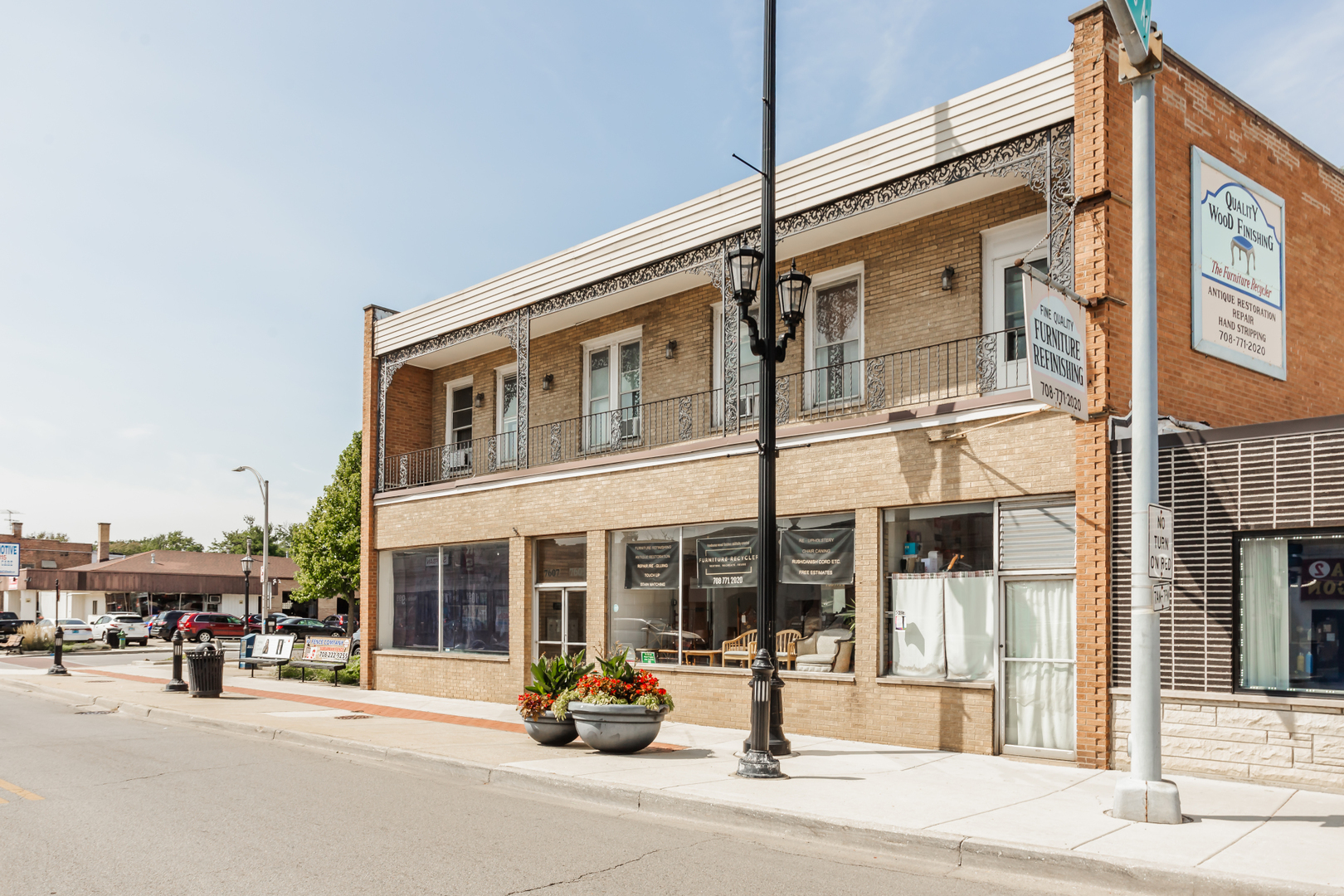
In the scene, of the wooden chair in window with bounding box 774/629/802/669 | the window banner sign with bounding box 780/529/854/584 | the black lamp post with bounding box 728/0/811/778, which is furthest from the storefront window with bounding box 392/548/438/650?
the black lamp post with bounding box 728/0/811/778

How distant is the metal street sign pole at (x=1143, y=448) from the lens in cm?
830

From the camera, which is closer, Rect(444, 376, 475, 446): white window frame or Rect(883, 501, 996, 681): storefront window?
Rect(883, 501, 996, 681): storefront window

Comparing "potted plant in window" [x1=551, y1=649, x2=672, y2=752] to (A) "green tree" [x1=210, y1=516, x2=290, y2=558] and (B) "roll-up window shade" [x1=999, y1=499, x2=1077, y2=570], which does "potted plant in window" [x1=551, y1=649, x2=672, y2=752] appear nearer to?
(B) "roll-up window shade" [x1=999, y1=499, x2=1077, y2=570]

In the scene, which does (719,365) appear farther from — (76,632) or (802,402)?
(76,632)

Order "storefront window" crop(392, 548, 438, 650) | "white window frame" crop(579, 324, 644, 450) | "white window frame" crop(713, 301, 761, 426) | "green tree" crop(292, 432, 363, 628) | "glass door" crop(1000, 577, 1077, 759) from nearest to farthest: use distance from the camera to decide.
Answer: "glass door" crop(1000, 577, 1077, 759)
"white window frame" crop(713, 301, 761, 426)
"white window frame" crop(579, 324, 644, 450)
"storefront window" crop(392, 548, 438, 650)
"green tree" crop(292, 432, 363, 628)

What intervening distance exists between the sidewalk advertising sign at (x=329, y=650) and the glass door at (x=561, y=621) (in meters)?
6.93

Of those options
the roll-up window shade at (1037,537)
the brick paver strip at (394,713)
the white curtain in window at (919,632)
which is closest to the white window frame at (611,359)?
the brick paver strip at (394,713)

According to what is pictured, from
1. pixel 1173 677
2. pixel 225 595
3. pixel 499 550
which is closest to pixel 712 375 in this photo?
pixel 499 550

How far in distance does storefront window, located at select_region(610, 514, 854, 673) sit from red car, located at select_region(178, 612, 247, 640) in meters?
38.2

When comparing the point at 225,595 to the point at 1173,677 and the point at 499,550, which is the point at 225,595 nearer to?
the point at 499,550

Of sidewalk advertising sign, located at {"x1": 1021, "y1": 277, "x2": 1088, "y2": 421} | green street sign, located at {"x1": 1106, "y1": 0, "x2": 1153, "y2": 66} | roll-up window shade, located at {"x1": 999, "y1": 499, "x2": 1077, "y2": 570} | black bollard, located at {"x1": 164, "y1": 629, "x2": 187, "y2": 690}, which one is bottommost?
black bollard, located at {"x1": 164, "y1": 629, "x2": 187, "y2": 690}

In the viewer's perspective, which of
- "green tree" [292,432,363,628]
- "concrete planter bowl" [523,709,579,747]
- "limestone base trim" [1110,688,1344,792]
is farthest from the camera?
"green tree" [292,432,363,628]

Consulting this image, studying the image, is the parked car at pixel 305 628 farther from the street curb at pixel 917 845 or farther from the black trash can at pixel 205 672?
the street curb at pixel 917 845

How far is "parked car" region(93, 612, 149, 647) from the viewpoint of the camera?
5212cm
